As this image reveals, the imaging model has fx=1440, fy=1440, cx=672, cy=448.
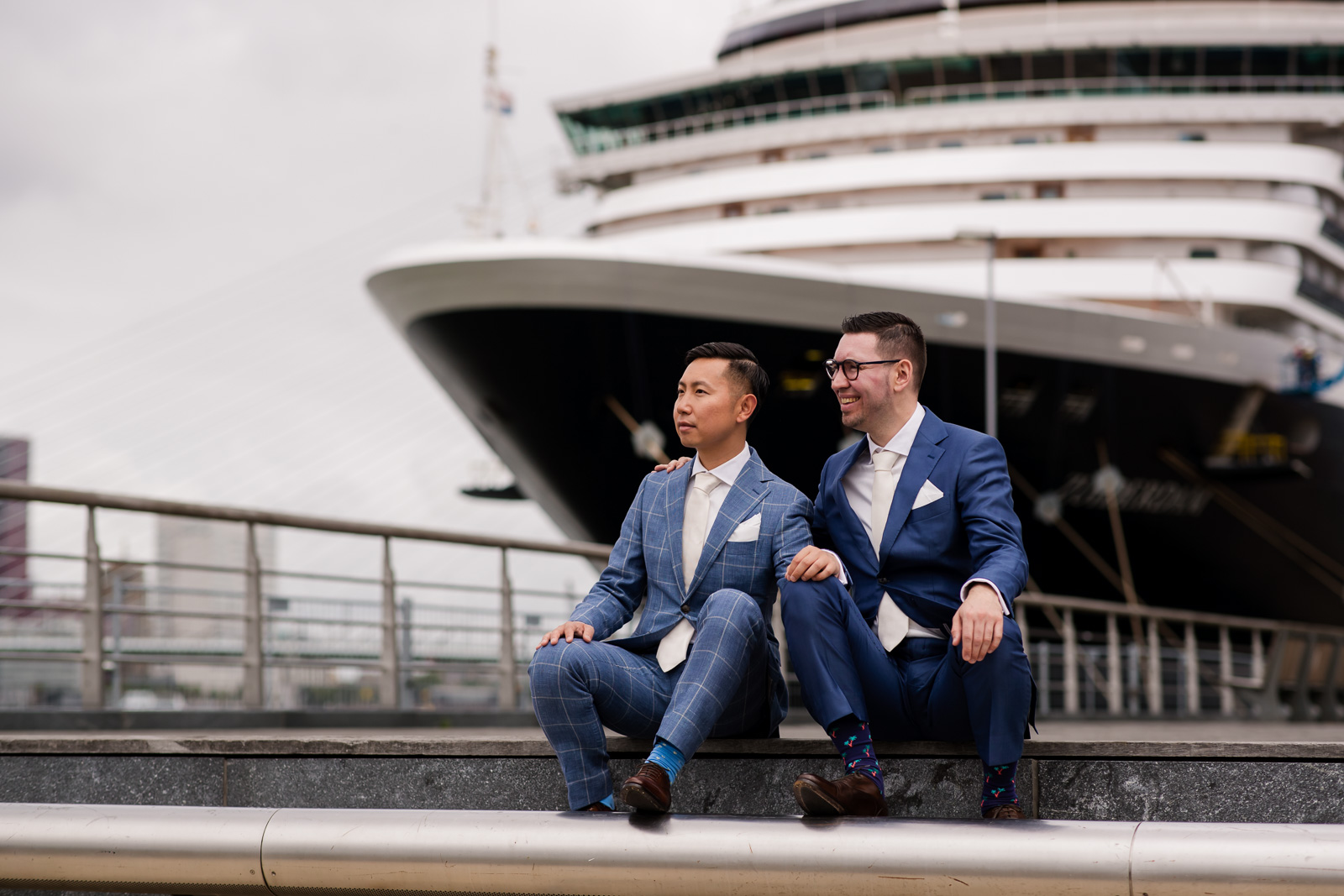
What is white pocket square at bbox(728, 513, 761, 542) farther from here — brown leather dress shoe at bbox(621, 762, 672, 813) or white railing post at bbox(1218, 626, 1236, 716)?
white railing post at bbox(1218, 626, 1236, 716)

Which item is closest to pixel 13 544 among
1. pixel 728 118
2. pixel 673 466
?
pixel 673 466

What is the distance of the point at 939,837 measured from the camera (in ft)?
6.75

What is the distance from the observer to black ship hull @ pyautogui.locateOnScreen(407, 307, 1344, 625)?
14.9 m

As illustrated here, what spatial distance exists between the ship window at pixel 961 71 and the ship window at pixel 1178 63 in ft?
7.57

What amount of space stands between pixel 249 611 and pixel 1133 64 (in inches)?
602

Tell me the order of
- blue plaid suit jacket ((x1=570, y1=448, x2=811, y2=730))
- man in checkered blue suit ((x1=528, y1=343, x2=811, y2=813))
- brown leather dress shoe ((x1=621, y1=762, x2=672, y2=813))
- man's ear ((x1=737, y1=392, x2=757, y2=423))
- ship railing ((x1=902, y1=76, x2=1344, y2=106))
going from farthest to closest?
ship railing ((x1=902, y1=76, x2=1344, y2=106)), man's ear ((x1=737, y1=392, x2=757, y2=423)), blue plaid suit jacket ((x1=570, y1=448, x2=811, y2=730)), man in checkered blue suit ((x1=528, y1=343, x2=811, y2=813)), brown leather dress shoe ((x1=621, y1=762, x2=672, y2=813))

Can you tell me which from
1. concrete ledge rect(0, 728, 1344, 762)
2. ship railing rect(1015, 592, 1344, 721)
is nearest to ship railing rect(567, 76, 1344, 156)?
ship railing rect(1015, 592, 1344, 721)

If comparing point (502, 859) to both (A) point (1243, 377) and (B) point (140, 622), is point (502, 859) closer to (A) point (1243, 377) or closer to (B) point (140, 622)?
(B) point (140, 622)

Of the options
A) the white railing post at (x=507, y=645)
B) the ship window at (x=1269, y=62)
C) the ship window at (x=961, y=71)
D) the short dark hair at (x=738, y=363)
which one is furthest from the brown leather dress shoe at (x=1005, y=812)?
the ship window at (x=1269, y=62)

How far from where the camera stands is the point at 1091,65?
18.5m

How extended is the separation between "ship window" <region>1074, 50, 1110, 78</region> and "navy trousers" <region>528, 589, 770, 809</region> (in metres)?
16.9

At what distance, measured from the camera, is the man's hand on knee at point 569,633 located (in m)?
3.04

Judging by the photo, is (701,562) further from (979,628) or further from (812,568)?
(979,628)

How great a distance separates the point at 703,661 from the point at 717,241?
48.7ft
